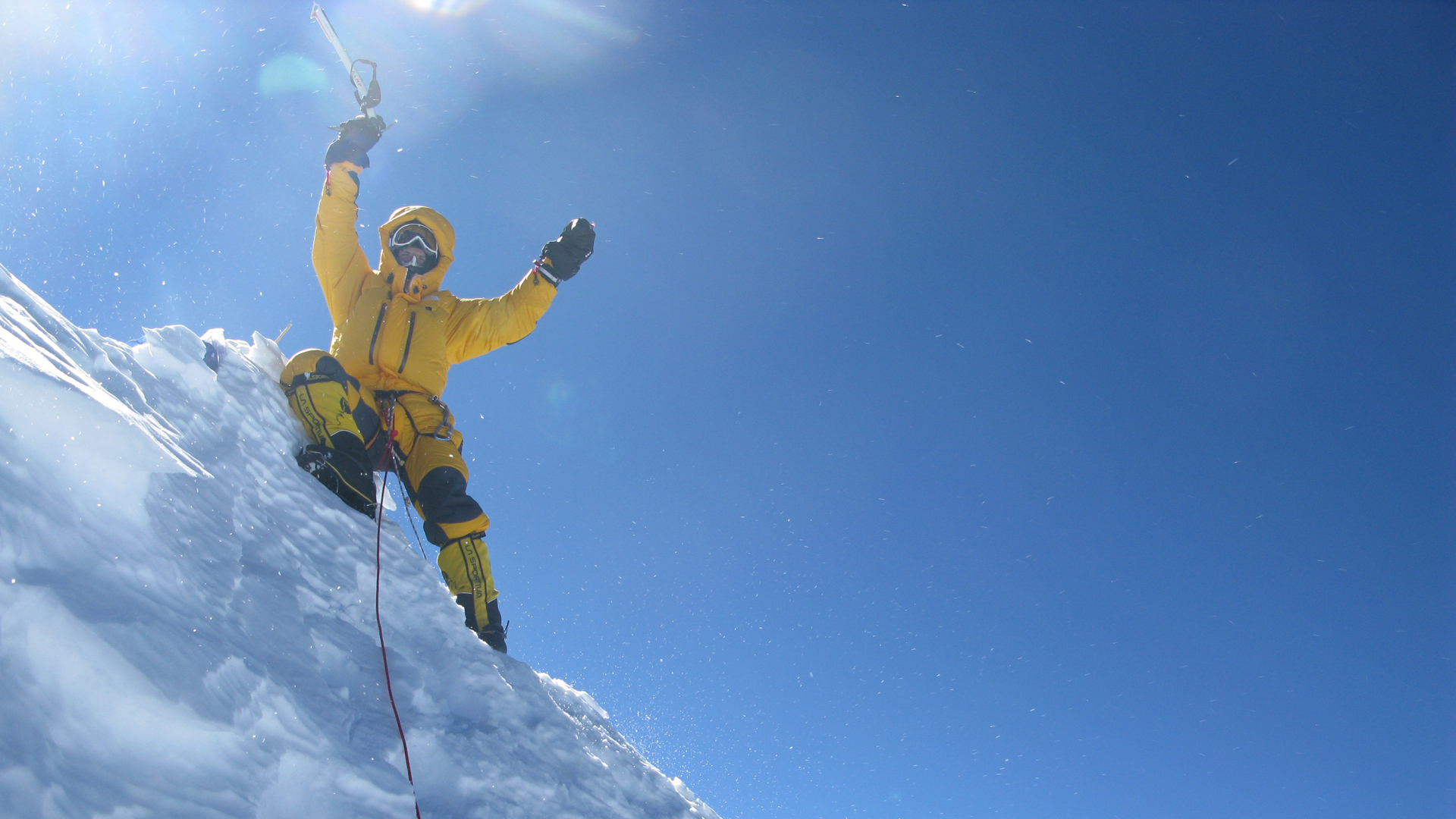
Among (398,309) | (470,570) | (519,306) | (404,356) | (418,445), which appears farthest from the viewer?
(519,306)

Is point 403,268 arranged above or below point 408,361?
above

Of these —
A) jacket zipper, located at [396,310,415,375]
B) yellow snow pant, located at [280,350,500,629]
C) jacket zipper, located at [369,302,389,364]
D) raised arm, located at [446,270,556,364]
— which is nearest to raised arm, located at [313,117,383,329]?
jacket zipper, located at [369,302,389,364]

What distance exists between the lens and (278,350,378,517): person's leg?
3.28 m

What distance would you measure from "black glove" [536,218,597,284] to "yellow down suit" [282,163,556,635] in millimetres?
105

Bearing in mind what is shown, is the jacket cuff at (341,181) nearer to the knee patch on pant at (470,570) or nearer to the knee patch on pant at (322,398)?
the knee patch on pant at (322,398)

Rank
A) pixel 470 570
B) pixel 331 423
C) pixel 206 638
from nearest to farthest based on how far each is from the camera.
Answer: pixel 206 638 < pixel 331 423 < pixel 470 570

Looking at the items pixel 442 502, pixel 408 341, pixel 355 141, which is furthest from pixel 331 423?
pixel 355 141

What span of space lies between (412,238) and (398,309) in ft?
1.91

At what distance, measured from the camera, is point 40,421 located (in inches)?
61.2

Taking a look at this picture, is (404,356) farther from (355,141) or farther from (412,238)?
(355,141)

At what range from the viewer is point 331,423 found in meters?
3.45

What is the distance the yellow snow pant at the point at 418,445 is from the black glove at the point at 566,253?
154 cm

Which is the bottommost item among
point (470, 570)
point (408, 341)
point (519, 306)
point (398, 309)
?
point (470, 570)

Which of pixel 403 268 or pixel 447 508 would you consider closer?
pixel 447 508
